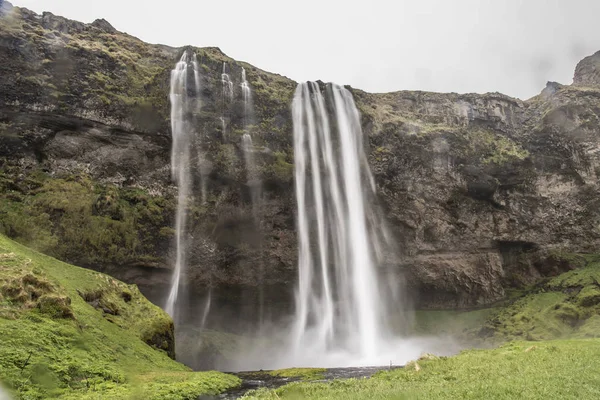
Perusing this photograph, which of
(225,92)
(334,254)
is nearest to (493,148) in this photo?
(334,254)

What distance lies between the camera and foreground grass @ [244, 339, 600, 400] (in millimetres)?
11531

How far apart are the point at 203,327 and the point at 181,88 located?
27015 mm

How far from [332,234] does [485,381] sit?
35.7 metres

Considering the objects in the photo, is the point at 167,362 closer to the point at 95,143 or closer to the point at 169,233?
the point at 169,233

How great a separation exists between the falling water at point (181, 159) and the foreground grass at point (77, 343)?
16.4m

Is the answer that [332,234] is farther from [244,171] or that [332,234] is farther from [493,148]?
[493,148]

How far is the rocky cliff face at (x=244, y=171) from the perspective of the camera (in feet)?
134

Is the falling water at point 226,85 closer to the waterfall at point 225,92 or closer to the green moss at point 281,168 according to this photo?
the waterfall at point 225,92

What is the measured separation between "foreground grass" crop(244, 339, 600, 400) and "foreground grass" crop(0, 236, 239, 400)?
18.5 ft

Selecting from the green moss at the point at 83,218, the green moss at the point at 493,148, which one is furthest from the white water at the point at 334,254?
the green moss at the point at 493,148

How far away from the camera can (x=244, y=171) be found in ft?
155

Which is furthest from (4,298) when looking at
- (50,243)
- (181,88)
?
(181,88)

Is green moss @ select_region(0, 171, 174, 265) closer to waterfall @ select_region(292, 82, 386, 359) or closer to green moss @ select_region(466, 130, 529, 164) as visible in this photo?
waterfall @ select_region(292, 82, 386, 359)

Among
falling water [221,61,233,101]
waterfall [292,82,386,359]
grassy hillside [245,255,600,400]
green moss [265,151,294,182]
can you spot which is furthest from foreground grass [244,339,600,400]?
falling water [221,61,233,101]
